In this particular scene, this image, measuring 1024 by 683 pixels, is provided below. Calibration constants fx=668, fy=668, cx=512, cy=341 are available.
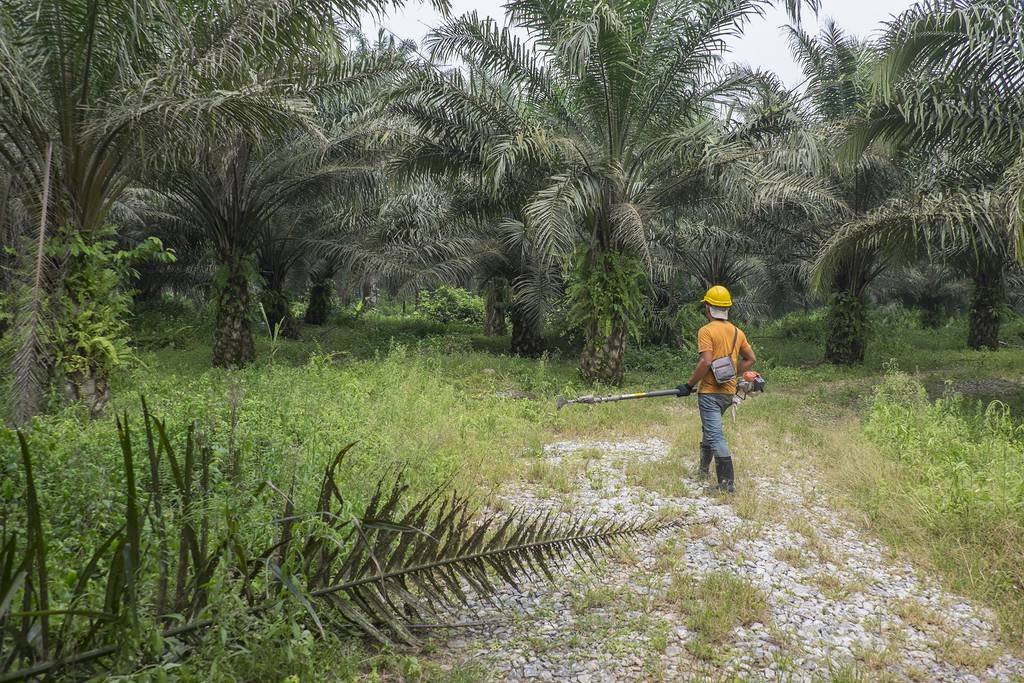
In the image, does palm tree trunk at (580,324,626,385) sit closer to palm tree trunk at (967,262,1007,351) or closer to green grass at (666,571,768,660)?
green grass at (666,571,768,660)

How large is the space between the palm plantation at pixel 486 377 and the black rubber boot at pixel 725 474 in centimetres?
9

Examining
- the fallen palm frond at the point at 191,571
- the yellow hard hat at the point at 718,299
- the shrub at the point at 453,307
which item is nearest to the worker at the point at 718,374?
the yellow hard hat at the point at 718,299

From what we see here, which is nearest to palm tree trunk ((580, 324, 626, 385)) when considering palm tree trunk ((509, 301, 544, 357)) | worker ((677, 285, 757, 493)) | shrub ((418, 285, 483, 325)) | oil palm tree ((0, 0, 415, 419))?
palm tree trunk ((509, 301, 544, 357))

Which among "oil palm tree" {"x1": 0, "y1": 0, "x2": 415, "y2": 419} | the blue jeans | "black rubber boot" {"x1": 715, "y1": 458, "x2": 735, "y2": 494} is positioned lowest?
"black rubber boot" {"x1": 715, "y1": 458, "x2": 735, "y2": 494}

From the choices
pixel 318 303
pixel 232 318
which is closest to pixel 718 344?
pixel 232 318

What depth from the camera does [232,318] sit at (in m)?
11.3

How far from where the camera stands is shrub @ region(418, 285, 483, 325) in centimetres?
2322

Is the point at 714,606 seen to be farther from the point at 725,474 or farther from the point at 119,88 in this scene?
the point at 119,88

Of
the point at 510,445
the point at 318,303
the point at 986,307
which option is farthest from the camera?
the point at 318,303

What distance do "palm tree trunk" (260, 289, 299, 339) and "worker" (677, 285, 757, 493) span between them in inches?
374

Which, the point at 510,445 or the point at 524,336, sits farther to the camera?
the point at 524,336

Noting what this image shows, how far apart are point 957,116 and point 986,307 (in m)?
9.28

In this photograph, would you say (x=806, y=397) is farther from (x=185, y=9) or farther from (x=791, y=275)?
(x=791, y=275)

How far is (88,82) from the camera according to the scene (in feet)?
21.5
